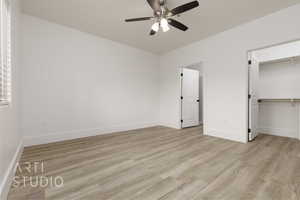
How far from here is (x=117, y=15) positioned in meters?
2.89

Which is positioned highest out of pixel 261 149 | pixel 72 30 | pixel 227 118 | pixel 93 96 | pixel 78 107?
pixel 72 30

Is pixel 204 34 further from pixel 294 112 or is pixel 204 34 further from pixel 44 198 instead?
pixel 44 198

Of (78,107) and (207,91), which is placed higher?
(207,91)

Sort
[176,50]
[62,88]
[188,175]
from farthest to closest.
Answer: [176,50] → [62,88] → [188,175]

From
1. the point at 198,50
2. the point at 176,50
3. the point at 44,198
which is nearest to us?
the point at 44,198

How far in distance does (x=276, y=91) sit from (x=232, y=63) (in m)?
1.79

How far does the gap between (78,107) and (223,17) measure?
4013 mm

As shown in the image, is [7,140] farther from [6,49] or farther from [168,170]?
[168,170]

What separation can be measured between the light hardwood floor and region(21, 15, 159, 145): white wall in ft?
1.97

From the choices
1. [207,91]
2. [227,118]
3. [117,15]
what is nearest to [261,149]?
[227,118]

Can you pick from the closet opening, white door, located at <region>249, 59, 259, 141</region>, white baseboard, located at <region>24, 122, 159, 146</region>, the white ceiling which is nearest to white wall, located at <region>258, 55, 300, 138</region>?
the closet opening

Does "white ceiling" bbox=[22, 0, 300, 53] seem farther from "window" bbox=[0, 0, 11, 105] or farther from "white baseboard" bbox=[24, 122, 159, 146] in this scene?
"white baseboard" bbox=[24, 122, 159, 146]

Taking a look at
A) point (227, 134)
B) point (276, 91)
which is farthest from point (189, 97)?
point (276, 91)

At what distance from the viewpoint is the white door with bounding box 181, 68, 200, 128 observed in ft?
16.0
